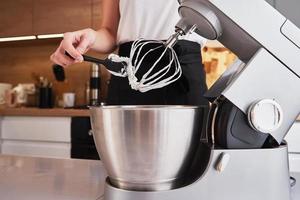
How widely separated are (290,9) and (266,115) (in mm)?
134

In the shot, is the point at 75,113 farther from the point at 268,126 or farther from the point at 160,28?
the point at 268,126

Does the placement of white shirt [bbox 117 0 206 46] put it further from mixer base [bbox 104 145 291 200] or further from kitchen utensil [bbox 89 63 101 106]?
kitchen utensil [bbox 89 63 101 106]

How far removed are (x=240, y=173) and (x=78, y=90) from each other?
183 cm

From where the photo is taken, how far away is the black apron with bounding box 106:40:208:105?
2.27 feet

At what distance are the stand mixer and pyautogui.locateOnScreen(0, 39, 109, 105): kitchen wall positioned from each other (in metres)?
1.62

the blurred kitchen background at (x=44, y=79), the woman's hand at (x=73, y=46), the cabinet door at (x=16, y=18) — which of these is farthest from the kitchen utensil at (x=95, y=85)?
the woman's hand at (x=73, y=46)

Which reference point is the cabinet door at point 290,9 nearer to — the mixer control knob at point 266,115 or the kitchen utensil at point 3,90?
the mixer control knob at point 266,115

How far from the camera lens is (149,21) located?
738 mm

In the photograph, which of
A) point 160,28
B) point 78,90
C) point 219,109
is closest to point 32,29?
point 78,90

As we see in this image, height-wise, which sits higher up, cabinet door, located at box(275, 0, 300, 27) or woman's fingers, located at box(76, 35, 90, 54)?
cabinet door, located at box(275, 0, 300, 27)

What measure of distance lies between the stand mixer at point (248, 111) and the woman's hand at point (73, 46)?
108 millimetres

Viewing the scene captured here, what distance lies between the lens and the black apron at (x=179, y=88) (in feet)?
2.27

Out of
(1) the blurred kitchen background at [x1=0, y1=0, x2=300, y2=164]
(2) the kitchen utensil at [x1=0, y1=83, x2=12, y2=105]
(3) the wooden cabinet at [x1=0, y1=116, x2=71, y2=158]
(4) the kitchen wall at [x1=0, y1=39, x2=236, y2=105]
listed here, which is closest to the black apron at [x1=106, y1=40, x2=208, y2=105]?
Result: (1) the blurred kitchen background at [x1=0, y1=0, x2=300, y2=164]

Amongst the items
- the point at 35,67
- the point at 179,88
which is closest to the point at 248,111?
the point at 179,88
